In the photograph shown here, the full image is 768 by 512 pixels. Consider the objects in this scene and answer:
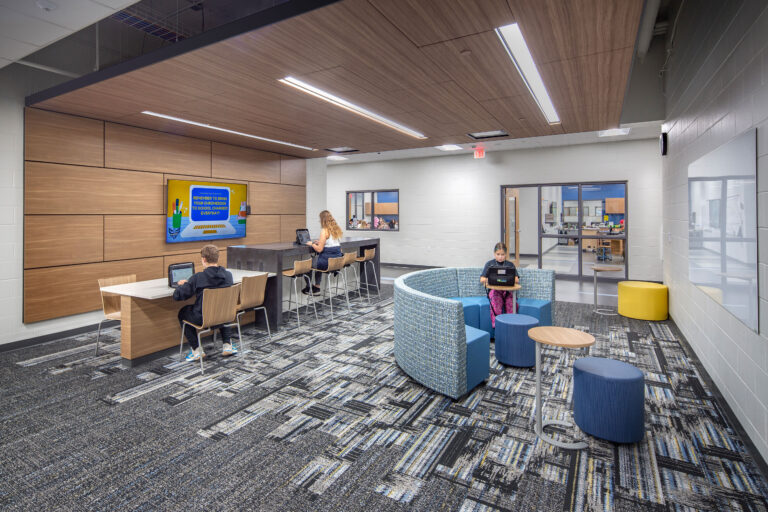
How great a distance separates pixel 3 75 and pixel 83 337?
3.13 m

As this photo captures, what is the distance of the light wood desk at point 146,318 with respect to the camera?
4.06 m

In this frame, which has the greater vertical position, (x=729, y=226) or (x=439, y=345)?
(x=729, y=226)

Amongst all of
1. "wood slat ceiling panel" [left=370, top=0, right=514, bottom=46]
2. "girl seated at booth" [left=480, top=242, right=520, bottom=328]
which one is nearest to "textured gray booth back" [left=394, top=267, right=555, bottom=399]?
"girl seated at booth" [left=480, top=242, right=520, bottom=328]

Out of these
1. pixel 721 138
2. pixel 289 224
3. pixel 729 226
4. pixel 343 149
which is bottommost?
pixel 729 226

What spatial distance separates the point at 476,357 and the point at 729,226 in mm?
2098

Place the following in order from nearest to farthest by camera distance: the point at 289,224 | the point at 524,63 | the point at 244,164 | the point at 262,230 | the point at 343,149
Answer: the point at 524,63, the point at 244,164, the point at 262,230, the point at 343,149, the point at 289,224

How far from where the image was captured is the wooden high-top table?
2684mm

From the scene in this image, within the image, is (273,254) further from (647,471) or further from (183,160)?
(647,471)

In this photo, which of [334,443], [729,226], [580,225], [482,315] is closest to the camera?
[334,443]

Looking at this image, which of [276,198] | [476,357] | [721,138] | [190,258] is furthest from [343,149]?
[721,138]

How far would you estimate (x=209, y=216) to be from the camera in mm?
6730

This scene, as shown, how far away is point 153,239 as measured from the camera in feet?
19.6

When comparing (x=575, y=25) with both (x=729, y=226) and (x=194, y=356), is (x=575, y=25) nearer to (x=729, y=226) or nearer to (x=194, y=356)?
(x=729, y=226)

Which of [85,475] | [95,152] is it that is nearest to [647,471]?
[85,475]
